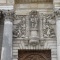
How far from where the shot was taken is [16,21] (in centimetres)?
1335

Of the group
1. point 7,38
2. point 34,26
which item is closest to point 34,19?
point 34,26

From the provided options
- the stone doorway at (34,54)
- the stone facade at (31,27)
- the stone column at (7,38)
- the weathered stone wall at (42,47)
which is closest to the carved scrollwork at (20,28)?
the stone facade at (31,27)

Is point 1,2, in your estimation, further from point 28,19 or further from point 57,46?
point 57,46

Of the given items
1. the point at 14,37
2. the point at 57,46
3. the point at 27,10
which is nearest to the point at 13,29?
the point at 14,37

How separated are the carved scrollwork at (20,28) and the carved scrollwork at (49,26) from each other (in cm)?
105

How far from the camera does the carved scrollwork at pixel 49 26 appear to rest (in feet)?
42.9

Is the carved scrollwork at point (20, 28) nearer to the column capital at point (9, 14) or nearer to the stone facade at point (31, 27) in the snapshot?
the stone facade at point (31, 27)

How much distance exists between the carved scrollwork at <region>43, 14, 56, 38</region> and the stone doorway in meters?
0.88

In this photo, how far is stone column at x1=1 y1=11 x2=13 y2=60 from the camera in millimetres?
12250

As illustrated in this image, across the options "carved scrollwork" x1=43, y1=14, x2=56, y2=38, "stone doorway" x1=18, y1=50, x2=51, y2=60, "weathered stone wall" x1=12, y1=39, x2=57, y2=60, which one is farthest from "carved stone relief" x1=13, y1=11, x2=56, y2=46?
"stone doorway" x1=18, y1=50, x2=51, y2=60

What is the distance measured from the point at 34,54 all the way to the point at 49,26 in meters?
1.64

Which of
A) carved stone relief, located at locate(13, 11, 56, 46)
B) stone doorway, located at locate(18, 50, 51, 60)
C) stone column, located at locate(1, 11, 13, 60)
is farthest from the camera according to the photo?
stone doorway, located at locate(18, 50, 51, 60)

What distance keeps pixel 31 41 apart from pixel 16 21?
142 cm

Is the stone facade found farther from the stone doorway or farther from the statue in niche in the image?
the stone doorway
